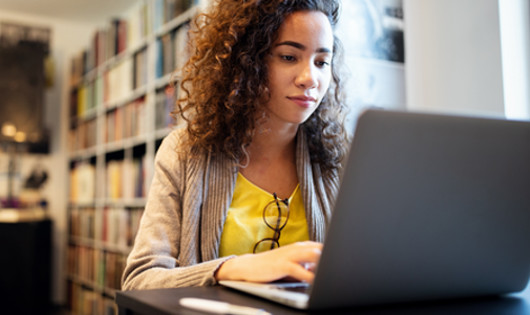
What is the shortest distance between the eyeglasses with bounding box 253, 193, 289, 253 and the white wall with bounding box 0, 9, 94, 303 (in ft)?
11.6

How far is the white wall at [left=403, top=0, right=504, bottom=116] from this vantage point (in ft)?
6.00

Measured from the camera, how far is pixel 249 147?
1.31 m

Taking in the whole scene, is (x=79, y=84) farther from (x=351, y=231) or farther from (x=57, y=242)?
(x=351, y=231)

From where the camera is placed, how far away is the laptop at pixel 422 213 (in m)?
0.57

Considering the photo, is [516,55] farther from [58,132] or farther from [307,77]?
[58,132]

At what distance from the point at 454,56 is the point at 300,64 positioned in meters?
1.05

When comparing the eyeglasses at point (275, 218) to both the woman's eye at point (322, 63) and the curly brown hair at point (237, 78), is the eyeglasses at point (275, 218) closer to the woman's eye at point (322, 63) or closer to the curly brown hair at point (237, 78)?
the curly brown hair at point (237, 78)

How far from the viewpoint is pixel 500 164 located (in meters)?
0.65

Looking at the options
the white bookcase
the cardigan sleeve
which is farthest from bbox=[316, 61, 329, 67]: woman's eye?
the white bookcase

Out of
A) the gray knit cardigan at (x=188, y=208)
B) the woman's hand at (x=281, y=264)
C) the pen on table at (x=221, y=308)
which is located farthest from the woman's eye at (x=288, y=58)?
the pen on table at (x=221, y=308)

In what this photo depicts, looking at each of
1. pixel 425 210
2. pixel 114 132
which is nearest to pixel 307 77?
pixel 425 210

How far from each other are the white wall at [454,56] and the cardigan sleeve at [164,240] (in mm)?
1159

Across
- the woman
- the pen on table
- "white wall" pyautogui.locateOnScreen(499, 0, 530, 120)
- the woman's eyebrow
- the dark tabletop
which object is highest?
"white wall" pyautogui.locateOnScreen(499, 0, 530, 120)

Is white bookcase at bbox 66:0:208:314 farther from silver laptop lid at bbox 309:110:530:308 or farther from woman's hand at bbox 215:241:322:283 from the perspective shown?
silver laptop lid at bbox 309:110:530:308
